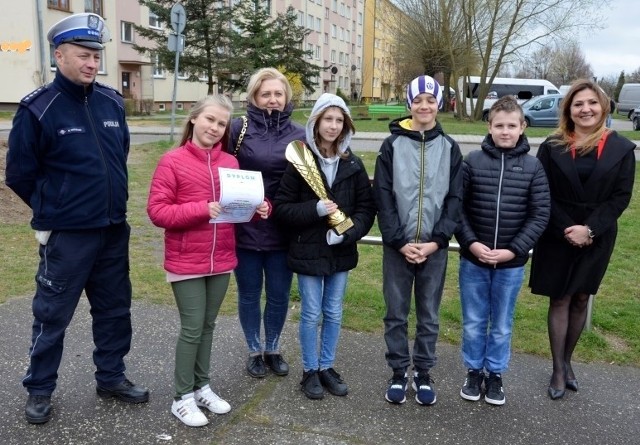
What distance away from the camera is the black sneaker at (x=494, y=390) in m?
3.65

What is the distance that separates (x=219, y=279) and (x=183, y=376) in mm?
558

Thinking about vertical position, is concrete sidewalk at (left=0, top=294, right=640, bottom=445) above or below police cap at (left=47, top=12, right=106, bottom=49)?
below

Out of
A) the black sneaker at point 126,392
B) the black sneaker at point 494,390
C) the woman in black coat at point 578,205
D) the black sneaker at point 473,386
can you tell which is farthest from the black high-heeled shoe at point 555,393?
the black sneaker at point 126,392

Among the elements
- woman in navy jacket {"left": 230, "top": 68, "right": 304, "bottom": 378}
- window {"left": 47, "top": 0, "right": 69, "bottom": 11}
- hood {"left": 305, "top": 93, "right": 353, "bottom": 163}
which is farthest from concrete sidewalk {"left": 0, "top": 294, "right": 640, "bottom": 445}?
window {"left": 47, "top": 0, "right": 69, "bottom": 11}

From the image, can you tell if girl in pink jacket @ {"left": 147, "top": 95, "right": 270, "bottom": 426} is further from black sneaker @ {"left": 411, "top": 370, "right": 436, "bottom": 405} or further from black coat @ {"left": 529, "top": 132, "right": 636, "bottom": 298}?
black coat @ {"left": 529, "top": 132, "right": 636, "bottom": 298}

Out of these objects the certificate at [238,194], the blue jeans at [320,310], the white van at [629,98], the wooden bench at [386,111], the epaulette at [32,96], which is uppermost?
the white van at [629,98]

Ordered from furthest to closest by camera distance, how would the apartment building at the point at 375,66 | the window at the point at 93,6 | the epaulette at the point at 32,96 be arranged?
the apartment building at the point at 375,66 → the window at the point at 93,6 → the epaulette at the point at 32,96

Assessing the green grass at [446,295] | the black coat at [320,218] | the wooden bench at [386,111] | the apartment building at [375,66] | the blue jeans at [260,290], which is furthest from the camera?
the apartment building at [375,66]

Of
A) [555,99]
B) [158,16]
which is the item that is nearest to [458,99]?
[555,99]

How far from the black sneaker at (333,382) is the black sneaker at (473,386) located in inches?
27.7

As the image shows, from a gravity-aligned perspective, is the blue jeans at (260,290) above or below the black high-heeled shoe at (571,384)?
above

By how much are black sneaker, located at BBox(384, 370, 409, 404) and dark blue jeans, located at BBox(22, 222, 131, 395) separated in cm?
157

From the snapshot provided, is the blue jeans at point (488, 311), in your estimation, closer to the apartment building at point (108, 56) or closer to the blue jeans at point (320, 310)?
the blue jeans at point (320, 310)

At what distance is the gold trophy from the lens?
3.54m
